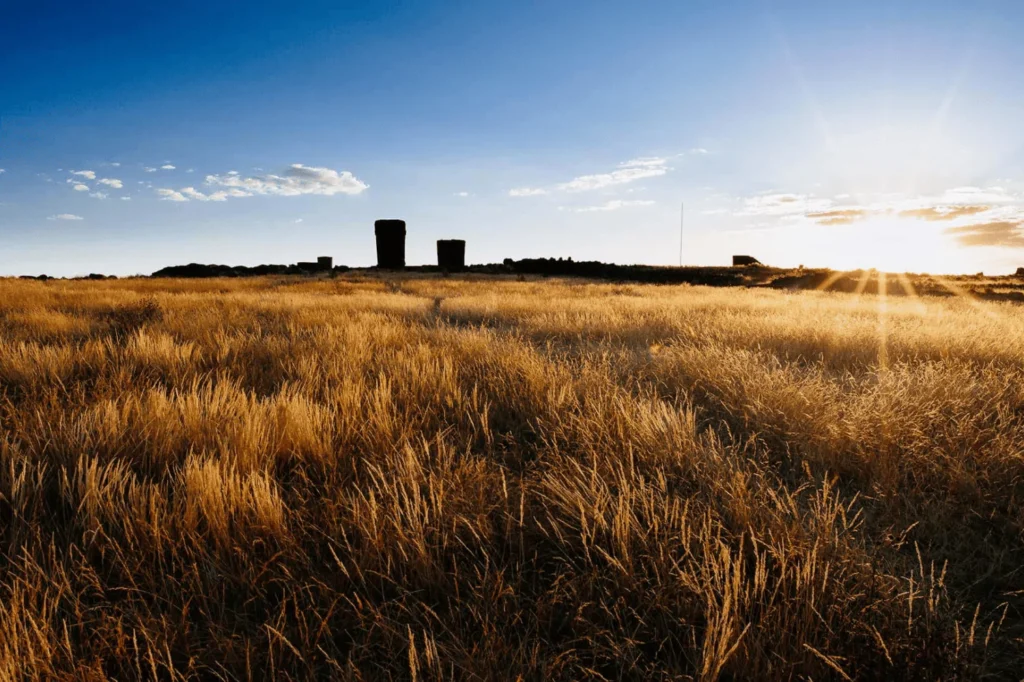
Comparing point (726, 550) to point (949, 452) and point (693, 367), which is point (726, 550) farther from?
point (693, 367)

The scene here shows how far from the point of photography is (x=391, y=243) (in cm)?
2964

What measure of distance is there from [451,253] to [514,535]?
3051cm

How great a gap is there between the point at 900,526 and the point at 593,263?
2837 cm

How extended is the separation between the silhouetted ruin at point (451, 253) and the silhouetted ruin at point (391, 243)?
237 cm

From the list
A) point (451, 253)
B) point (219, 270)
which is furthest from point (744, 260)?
point (219, 270)

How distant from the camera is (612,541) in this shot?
1387 mm

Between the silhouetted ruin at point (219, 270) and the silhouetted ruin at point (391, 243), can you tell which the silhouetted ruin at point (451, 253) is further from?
the silhouetted ruin at point (219, 270)

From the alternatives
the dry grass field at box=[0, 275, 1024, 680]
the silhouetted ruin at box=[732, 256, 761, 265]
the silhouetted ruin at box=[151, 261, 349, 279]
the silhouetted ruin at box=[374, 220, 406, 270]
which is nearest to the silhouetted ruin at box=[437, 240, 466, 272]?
the silhouetted ruin at box=[374, 220, 406, 270]

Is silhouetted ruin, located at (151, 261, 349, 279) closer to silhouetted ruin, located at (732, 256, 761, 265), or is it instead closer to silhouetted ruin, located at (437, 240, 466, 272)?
silhouetted ruin, located at (437, 240, 466, 272)

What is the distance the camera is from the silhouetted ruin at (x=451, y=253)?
102ft

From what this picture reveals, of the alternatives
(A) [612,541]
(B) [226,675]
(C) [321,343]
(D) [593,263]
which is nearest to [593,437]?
(A) [612,541]

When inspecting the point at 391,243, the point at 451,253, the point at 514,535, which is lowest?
the point at 514,535

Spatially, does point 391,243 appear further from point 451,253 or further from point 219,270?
point 219,270

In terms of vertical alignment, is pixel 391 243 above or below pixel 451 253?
above
